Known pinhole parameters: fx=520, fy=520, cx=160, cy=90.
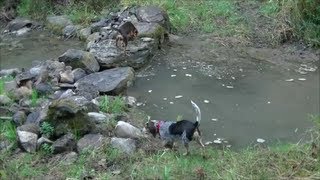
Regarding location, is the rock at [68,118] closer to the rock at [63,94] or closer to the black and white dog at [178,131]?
the black and white dog at [178,131]

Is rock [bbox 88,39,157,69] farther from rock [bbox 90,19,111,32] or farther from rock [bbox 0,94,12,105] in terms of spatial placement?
rock [bbox 0,94,12,105]

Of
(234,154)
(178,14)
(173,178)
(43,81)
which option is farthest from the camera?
(178,14)

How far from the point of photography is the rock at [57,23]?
942 cm

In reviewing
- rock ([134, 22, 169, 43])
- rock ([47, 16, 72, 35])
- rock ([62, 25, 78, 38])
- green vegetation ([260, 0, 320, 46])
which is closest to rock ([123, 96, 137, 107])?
rock ([134, 22, 169, 43])

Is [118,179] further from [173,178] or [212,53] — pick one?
[212,53]

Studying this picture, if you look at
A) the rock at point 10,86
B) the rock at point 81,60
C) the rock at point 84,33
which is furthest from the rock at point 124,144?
the rock at point 84,33

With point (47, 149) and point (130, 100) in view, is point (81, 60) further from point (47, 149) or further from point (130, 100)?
point (47, 149)

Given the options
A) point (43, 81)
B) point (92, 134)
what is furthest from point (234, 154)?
point (43, 81)

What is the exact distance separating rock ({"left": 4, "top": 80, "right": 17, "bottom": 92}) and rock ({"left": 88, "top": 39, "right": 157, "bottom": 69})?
127cm

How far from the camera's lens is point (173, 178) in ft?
13.4

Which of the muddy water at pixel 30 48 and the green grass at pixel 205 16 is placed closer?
the muddy water at pixel 30 48

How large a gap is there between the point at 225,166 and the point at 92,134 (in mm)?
1421

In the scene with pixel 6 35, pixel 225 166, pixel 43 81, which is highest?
pixel 225 166

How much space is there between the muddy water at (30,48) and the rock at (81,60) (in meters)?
1.01
